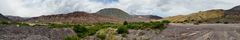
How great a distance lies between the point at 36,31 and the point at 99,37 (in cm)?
527

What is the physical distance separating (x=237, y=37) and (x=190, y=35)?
416 centimetres

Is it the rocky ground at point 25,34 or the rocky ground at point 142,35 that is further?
the rocky ground at point 142,35

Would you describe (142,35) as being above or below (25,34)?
below

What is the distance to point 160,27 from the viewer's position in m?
53.2

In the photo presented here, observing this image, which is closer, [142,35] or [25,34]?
[25,34]

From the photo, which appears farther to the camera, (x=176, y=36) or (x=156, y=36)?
(x=156, y=36)

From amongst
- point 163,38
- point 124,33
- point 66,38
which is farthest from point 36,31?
point 163,38

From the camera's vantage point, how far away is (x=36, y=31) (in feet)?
153

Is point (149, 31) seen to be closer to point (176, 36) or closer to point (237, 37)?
point (176, 36)

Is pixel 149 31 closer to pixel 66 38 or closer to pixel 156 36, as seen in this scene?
pixel 156 36

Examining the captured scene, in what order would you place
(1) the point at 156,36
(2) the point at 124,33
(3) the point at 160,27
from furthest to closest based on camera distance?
(3) the point at 160,27 < (2) the point at 124,33 < (1) the point at 156,36

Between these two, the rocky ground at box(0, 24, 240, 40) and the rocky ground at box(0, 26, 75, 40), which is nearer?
the rocky ground at box(0, 26, 75, 40)

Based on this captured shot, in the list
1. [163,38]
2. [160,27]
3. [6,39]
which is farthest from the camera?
[160,27]

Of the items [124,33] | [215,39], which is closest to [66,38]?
[124,33]
